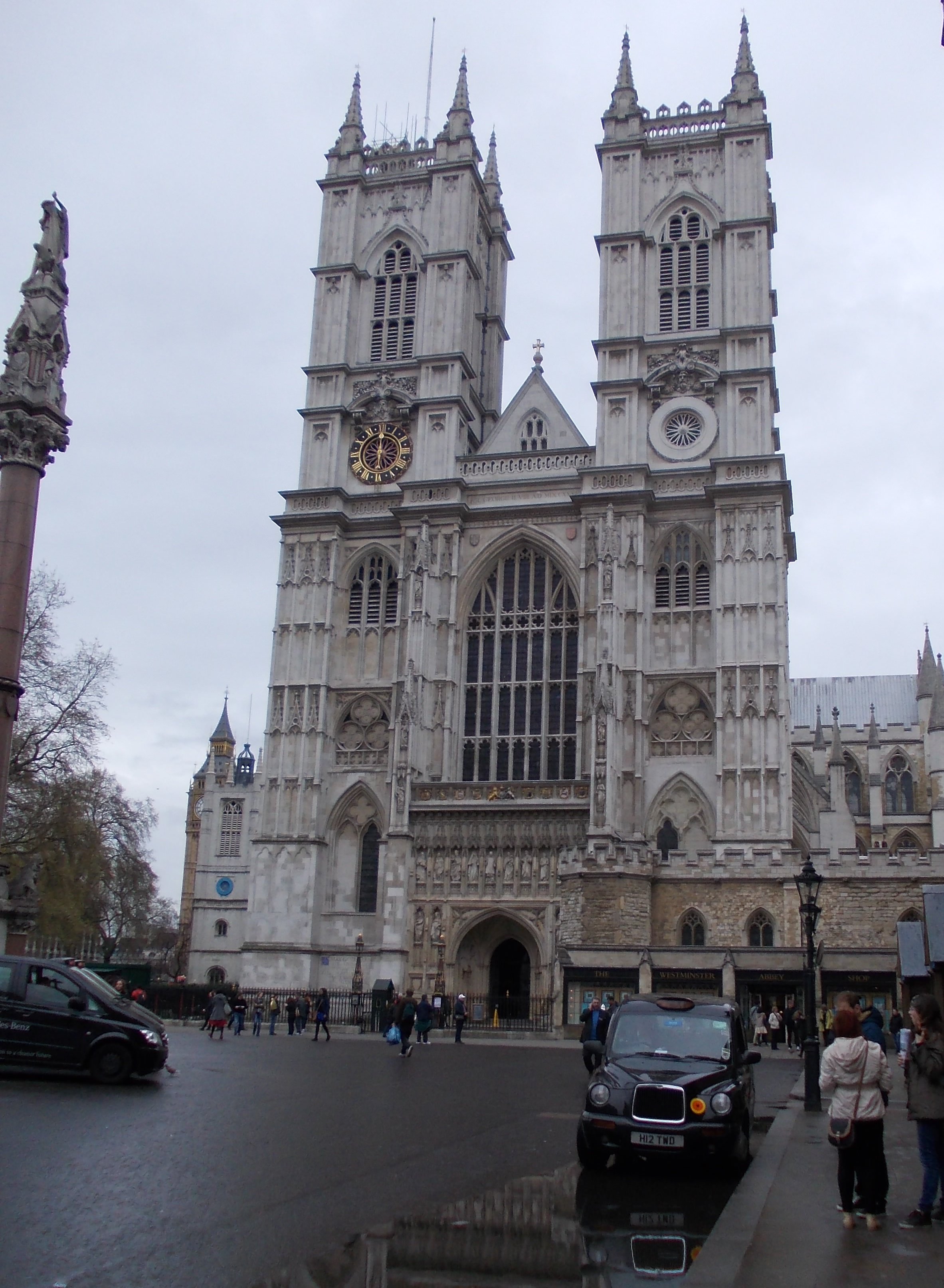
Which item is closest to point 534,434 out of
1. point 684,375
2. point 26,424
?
point 684,375

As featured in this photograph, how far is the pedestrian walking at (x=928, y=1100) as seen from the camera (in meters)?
8.02

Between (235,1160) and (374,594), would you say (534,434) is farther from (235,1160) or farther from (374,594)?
(235,1160)

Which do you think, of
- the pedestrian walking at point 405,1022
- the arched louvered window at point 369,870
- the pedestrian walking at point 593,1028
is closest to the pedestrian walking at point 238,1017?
the pedestrian walking at point 405,1022

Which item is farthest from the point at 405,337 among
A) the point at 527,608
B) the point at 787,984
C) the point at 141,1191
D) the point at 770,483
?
the point at 141,1191

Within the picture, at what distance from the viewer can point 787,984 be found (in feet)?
105

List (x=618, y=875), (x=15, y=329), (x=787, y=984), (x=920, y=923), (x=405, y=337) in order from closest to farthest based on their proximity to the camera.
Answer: (x=15, y=329) → (x=920, y=923) → (x=787, y=984) → (x=618, y=875) → (x=405, y=337)

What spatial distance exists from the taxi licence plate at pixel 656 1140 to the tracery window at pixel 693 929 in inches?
1039

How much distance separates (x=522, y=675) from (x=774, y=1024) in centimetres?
1778

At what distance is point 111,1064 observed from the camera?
49.9 ft

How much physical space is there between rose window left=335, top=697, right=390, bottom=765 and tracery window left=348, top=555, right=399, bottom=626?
10.1ft

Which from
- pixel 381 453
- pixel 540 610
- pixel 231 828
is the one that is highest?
pixel 381 453

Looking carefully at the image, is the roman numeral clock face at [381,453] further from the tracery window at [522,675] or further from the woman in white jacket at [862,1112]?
the woman in white jacket at [862,1112]

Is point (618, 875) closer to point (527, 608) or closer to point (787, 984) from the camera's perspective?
point (787, 984)

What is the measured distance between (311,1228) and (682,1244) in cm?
229
